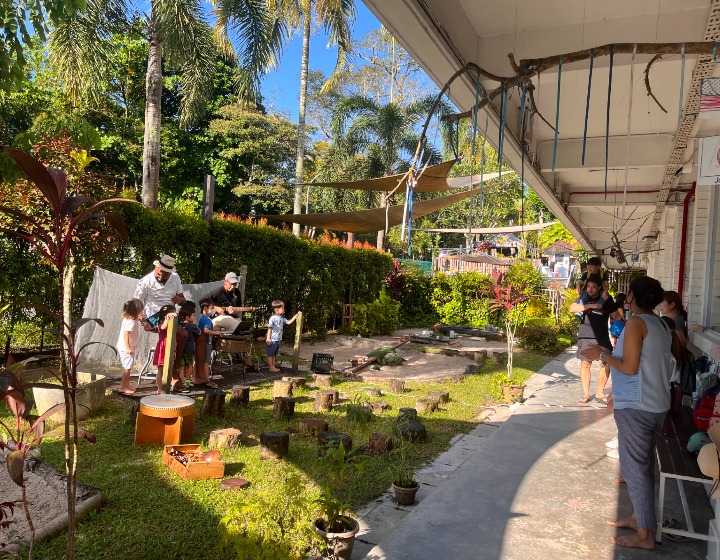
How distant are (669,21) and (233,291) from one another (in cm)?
579

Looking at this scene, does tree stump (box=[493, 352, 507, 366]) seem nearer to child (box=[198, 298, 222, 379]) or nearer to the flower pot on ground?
child (box=[198, 298, 222, 379])

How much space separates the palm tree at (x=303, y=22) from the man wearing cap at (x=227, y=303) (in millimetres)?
8200

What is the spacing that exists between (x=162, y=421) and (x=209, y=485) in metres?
1.02

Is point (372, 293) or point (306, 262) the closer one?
point (306, 262)

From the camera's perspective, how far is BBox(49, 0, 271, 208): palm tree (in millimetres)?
10227

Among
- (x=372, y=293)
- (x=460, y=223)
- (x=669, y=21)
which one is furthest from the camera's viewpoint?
(x=460, y=223)

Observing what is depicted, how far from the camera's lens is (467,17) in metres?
3.32

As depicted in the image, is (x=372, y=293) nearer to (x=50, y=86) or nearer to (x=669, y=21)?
(x=669, y=21)

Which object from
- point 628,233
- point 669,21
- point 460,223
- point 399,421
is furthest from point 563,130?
point 460,223

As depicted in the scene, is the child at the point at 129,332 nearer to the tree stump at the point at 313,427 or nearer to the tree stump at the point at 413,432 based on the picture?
the tree stump at the point at 313,427

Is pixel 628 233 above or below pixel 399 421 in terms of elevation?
above

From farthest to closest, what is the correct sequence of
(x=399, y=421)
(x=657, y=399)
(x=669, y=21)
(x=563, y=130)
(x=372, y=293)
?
(x=372, y=293)
(x=563, y=130)
(x=399, y=421)
(x=669, y=21)
(x=657, y=399)

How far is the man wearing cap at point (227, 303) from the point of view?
22.6ft

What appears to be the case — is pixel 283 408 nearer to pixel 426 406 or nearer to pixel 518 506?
pixel 426 406
